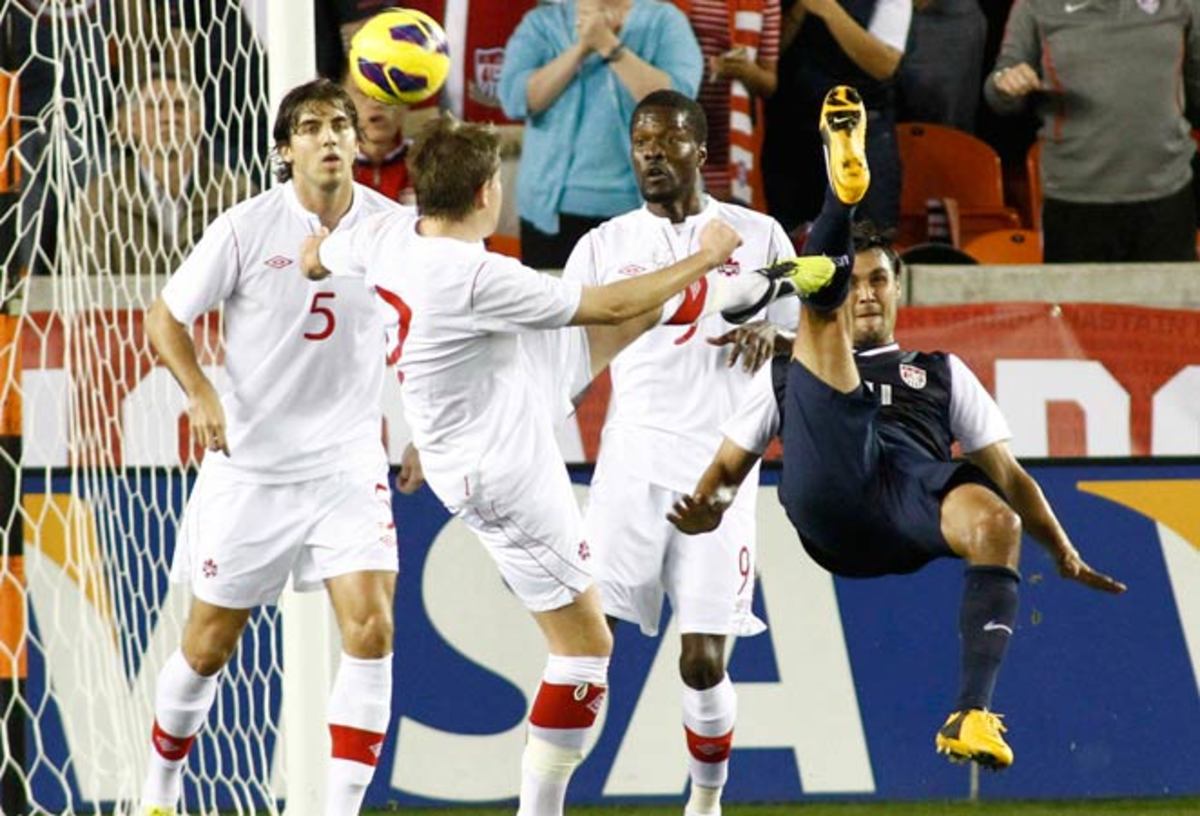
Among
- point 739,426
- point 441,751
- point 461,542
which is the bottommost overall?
point 441,751

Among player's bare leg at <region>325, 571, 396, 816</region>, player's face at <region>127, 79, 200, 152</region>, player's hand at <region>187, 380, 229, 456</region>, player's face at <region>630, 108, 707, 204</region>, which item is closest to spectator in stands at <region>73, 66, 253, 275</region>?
player's face at <region>127, 79, 200, 152</region>

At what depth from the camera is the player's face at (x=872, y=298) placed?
6582 mm

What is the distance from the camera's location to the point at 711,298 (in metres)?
6.21

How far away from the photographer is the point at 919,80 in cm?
932

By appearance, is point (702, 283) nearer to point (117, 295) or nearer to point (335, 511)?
point (335, 511)

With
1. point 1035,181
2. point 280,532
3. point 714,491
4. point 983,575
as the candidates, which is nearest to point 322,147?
point 280,532

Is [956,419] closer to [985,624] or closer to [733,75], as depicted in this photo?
[985,624]

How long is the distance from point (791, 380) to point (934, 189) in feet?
10.7

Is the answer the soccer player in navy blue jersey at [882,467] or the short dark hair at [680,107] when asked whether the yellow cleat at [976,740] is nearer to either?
the soccer player in navy blue jersey at [882,467]

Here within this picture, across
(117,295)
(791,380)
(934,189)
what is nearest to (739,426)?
(791,380)

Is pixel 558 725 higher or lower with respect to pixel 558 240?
lower

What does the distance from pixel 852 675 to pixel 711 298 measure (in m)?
2.40

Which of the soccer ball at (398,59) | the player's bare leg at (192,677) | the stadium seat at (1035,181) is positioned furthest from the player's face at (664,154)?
the stadium seat at (1035,181)

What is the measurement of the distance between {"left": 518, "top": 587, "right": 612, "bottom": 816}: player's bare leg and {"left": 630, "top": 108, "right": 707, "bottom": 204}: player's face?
4.34 ft
